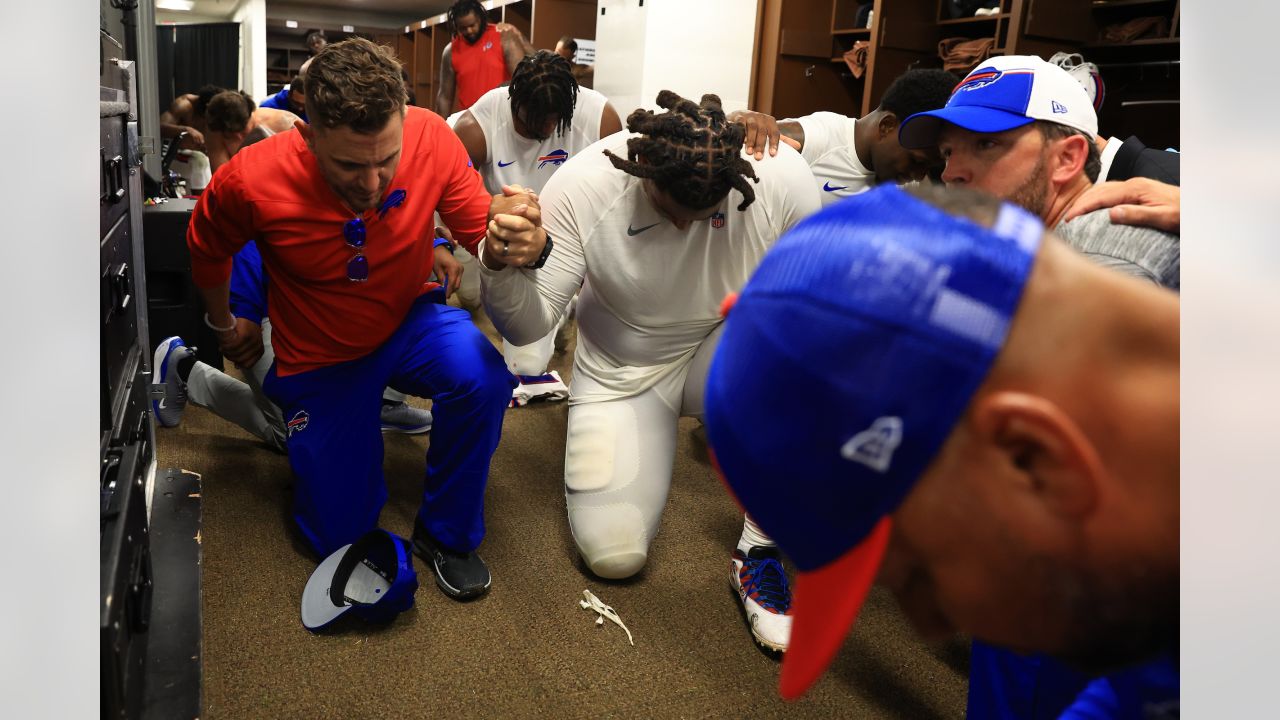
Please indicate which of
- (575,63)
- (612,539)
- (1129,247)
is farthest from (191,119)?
(1129,247)

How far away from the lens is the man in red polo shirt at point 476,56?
4812 millimetres

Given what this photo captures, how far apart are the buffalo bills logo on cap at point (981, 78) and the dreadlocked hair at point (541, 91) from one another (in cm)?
169

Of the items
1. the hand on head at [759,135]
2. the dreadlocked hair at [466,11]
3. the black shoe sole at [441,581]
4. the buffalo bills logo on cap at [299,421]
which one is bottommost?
the black shoe sole at [441,581]

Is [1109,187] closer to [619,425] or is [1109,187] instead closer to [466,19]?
[619,425]

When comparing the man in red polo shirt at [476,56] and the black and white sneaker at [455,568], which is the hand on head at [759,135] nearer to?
the black and white sneaker at [455,568]

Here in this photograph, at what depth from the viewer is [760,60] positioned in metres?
5.97

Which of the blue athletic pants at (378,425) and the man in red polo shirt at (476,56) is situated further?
the man in red polo shirt at (476,56)

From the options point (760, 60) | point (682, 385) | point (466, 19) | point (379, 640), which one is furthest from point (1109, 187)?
point (760, 60)

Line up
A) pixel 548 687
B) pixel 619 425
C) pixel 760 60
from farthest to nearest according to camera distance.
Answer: pixel 760 60 < pixel 619 425 < pixel 548 687

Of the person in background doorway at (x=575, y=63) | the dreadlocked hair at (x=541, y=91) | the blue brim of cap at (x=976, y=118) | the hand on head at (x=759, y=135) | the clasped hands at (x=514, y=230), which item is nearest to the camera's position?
the blue brim of cap at (x=976, y=118)

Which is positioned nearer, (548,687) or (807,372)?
(807,372)

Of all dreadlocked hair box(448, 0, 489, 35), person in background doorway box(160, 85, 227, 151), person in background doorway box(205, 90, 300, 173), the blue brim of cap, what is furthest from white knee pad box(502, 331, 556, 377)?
dreadlocked hair box(448, 0, 489, 35)

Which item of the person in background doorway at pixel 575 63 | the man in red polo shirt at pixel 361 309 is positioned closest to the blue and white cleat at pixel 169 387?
the man in red polo shirt at pixel 361 309
